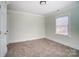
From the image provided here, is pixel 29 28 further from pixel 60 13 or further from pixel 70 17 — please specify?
pixel 70 17

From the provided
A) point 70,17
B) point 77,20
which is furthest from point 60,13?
point 77,20

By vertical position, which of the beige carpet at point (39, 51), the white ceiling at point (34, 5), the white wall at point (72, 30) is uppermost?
the white ceiling at point (34, 5)

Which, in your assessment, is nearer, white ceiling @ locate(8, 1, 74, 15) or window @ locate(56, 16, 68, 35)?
white ceiling @ locate(8, 1, 74, 15)

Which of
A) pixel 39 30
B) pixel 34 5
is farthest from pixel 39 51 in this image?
pixel 34 5

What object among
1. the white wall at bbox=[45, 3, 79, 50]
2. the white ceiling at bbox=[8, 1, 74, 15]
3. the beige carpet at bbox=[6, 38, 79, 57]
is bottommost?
the beige carpet at bbox=[6, 38, 79, 57]

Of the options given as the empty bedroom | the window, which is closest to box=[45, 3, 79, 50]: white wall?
the empty bedroom

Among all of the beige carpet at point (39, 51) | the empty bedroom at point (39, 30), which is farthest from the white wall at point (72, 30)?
the beige carpet at point (39, 51)

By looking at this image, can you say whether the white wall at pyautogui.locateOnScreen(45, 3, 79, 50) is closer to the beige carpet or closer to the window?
the window

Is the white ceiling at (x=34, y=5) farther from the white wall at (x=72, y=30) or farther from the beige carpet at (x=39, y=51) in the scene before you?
the beige carpet at (x=39, y=51)

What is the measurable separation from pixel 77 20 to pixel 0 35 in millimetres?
2606

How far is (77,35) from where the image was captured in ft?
8.85

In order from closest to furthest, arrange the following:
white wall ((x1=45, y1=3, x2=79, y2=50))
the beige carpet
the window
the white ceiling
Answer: the beige carpet, the white ceiling, white wall ((x1=45, y1=3, x2=79, y2=50)), the window

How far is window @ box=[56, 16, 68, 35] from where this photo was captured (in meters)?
3.20

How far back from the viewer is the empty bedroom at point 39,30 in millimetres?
2216
